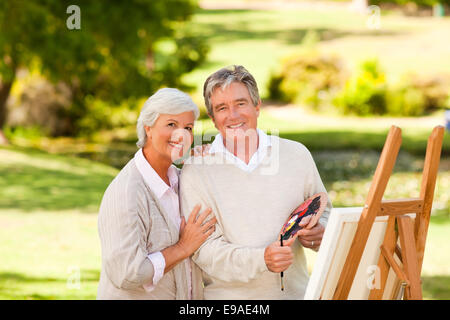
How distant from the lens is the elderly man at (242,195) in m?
2.99

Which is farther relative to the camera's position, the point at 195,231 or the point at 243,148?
the point at 243,148

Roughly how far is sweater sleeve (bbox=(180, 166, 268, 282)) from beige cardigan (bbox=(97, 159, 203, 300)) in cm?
12

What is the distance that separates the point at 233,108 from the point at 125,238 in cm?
77

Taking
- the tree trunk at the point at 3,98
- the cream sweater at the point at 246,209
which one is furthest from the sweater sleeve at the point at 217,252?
the tree trunk at the point at 3,98

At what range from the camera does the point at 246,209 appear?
3016 mm

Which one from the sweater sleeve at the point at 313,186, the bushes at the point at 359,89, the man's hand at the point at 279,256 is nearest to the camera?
the man's hand at the point at 279,256

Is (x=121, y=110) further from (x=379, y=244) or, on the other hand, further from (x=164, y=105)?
(x=379, y=244)

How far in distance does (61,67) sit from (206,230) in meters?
12.2

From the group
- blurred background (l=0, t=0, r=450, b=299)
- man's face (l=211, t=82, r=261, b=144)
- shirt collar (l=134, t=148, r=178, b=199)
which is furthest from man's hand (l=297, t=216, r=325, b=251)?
blurred background (l=0, t=0, r=450, b=299)

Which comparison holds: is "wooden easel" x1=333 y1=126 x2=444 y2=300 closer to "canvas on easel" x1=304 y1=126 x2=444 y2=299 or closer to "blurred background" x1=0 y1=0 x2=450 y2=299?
"canvas on easel" x1=304 y1=126 x2=444 y2=299

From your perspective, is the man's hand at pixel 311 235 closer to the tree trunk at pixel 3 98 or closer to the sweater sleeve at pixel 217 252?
the sweater sleeve at pixel 217 252

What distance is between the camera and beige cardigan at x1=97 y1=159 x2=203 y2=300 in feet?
9.23

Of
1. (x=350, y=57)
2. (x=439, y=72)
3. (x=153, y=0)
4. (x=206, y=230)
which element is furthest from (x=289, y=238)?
(x=350, y=57)

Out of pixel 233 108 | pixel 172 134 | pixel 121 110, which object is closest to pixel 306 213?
pixel 233 108
